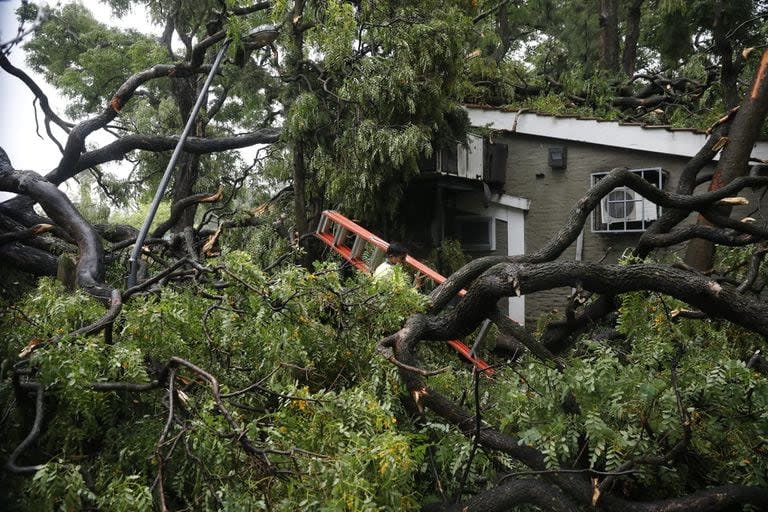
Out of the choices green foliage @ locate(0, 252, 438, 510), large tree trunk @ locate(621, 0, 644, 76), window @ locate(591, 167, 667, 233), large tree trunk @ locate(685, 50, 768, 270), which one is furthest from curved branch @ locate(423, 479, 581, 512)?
large tree trunk @ locate(621, 0, 644, 76)

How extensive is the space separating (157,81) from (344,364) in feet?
47.2

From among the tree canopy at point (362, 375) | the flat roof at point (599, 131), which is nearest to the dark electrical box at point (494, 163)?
the flat roof at point (599, 131)

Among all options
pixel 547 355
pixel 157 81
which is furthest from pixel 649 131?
pixel 157 81

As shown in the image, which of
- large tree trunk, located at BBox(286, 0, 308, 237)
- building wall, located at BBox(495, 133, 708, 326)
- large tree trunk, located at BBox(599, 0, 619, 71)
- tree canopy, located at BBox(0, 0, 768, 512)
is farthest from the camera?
large tree trunk, located at BBox(599, 0, 619, 71)

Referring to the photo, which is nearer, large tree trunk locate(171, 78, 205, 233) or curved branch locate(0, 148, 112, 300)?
curved branch locate(0, 148, 112, 300)

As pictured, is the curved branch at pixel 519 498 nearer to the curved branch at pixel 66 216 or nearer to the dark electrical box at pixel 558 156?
the curved branch at pixel 66 216

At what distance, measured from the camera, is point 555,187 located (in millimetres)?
12156

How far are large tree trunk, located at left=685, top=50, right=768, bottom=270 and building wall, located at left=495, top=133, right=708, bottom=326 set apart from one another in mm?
3001

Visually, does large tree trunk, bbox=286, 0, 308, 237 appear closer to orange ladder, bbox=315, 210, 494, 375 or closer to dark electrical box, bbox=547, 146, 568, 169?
orange ladder, bbox=315, 210, 494, 375

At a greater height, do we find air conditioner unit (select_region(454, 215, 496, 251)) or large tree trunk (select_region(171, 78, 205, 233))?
large tree trunk (select_region(171, 78, 205, 233))

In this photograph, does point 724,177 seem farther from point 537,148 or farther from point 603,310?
point 537,148

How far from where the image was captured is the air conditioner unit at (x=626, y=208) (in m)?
11.2

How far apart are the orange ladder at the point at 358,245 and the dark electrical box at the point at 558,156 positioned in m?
4.08

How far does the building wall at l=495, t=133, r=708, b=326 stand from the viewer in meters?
11.6
